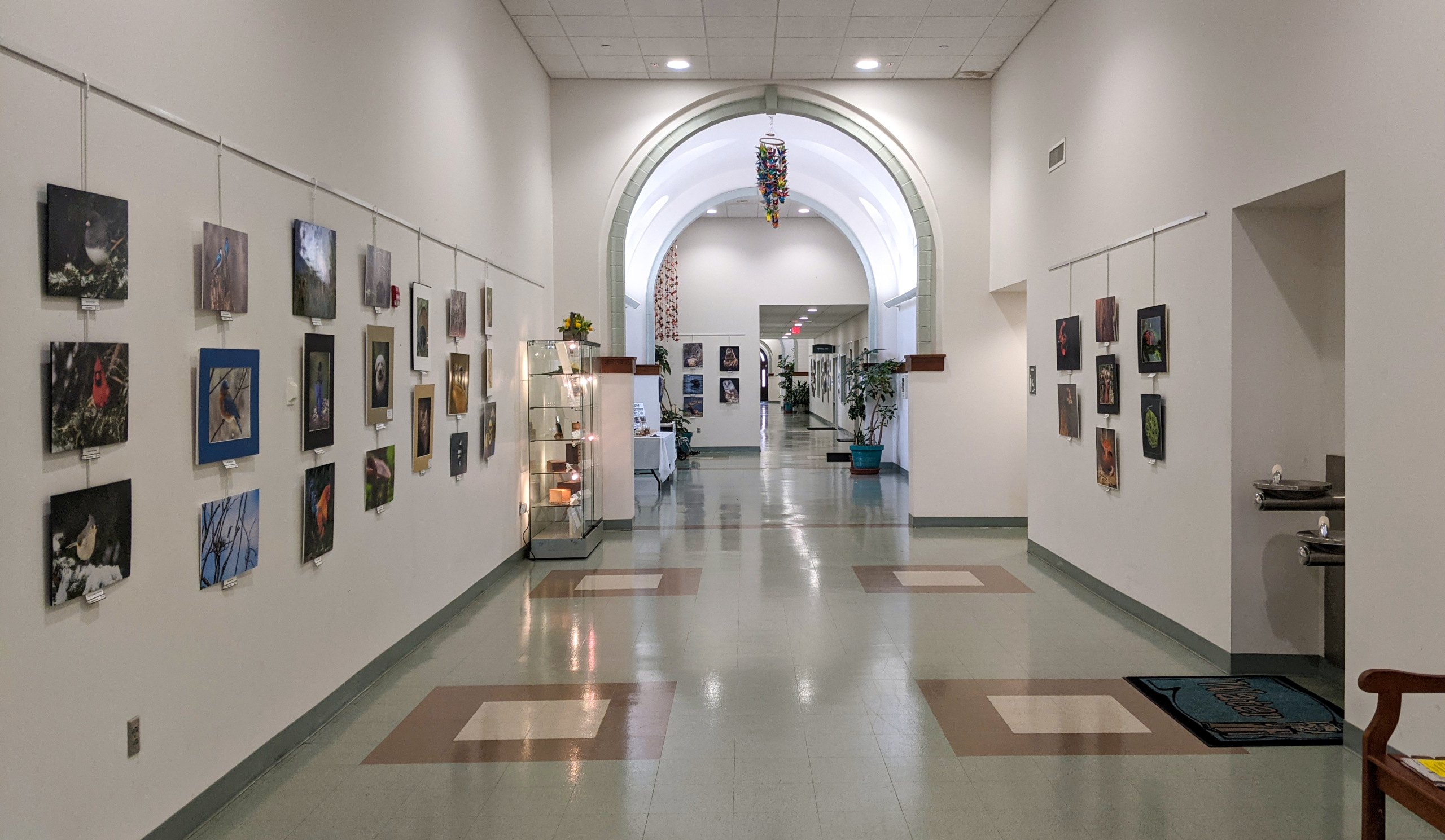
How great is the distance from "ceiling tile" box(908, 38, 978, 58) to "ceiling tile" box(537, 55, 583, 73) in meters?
3.27

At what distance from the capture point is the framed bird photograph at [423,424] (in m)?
5.40

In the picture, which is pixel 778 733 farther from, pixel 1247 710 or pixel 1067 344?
pixel 1067 344

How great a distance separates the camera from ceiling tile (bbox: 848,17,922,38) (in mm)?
7895

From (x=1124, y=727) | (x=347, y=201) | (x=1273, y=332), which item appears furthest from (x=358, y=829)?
(x=1273, y=332)

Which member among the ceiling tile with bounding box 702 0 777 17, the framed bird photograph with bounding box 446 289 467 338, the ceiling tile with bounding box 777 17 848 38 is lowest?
the framed bird photograph with bounding box 446 289 467 338

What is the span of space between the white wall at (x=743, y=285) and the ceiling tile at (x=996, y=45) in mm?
10596

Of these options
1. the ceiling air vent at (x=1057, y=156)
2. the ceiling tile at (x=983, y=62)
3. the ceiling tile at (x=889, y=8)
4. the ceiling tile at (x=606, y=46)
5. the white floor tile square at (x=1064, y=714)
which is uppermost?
the ceiling tile at (x=983, y=62)

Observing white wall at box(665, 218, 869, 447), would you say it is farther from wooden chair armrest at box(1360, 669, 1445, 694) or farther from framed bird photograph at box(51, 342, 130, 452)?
wooden chair armrest at box(1360, 669, 1445, 694)

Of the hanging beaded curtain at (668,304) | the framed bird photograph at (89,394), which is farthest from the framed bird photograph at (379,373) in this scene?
the hanging beaded curtain at (668,304)

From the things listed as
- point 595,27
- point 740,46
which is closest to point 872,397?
point 740,46

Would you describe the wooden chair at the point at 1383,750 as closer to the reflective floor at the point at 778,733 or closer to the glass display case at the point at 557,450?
the reflective floor at the point at 778,733

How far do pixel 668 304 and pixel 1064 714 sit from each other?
623 inches

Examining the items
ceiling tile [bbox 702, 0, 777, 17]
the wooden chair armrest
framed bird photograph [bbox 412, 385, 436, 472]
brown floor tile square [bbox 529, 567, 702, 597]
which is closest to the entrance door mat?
the wooden chair armrest

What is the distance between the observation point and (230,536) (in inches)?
135
